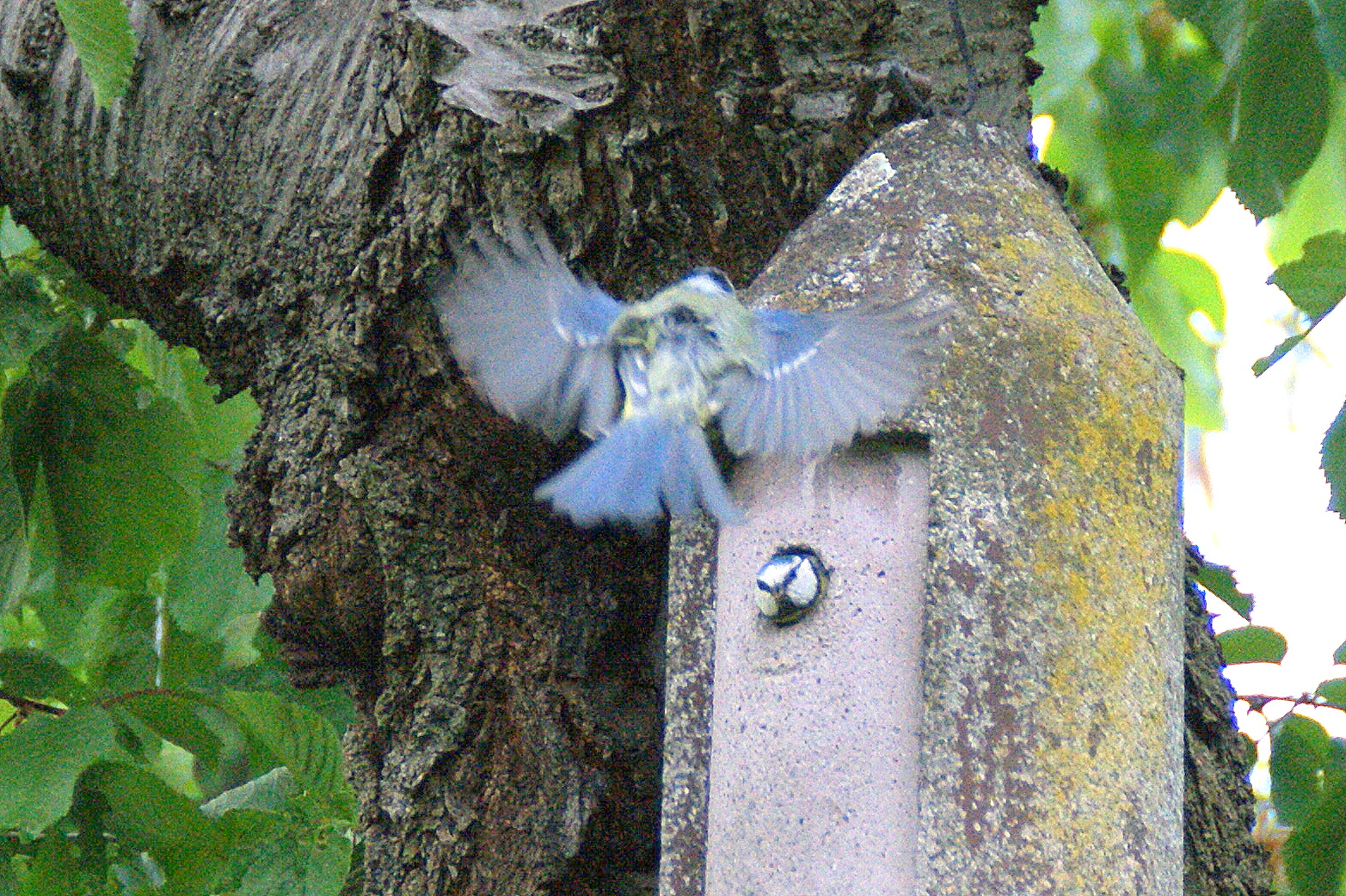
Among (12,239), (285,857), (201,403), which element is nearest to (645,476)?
(285,857)

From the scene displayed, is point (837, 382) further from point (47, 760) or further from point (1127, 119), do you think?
point (1127, 119)

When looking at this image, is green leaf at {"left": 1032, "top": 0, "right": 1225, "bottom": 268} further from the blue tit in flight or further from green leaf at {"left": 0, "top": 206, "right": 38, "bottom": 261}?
green leaf at {"left": 0, "top": 206, "right": 38, "bottom": 261}

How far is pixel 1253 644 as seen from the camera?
2.06 m

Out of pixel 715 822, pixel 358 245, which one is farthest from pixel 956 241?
pixel 358 245

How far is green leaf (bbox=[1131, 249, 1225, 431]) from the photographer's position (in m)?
3.30

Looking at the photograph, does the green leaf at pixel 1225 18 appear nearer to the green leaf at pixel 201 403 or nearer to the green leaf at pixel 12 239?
the green leaf at pixel 201 403

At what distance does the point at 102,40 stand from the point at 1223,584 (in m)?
1.60

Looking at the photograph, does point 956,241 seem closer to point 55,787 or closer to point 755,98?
point 755,98

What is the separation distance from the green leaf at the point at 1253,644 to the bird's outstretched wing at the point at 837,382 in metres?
0.94

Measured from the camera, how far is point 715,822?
1374mm

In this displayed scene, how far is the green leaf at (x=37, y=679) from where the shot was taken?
2221 mm

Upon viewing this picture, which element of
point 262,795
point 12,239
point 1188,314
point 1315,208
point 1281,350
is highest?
point 1315,208

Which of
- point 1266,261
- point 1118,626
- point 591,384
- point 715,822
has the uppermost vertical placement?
point 1266,261

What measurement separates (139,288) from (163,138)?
238 millimetres
